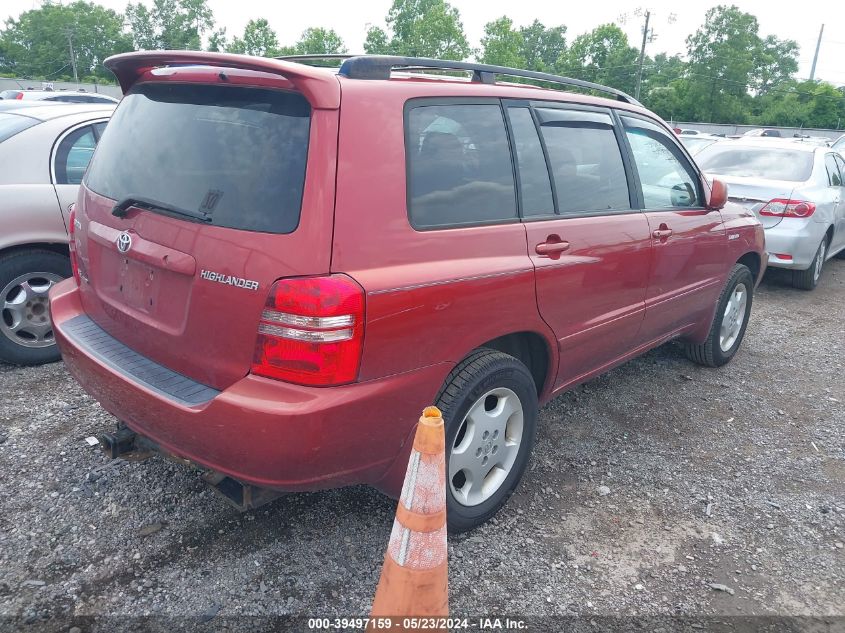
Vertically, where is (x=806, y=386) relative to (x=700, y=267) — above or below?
below

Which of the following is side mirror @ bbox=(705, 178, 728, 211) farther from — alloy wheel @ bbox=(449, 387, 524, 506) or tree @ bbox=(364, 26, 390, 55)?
tree @ bbox=(364, 26, 390, 55)

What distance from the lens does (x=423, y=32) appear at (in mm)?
75750

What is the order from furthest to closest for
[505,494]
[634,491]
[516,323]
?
[634,491] → [505,494] → [516,323]

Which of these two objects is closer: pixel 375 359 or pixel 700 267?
pixel 375 359

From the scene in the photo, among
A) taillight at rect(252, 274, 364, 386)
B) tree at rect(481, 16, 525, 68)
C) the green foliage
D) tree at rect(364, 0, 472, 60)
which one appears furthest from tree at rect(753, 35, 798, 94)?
Result: taillight at rect(252, 274, 364, 386)

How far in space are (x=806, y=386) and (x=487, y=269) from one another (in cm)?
356

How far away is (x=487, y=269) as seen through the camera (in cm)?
253

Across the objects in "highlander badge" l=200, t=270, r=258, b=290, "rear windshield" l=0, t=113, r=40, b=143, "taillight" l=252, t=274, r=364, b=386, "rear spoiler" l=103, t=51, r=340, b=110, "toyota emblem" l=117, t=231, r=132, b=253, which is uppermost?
"rear spoiler" l=103, t=51, r=340, b=110

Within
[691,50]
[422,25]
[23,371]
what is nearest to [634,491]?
[23,371]

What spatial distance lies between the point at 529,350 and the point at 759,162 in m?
6.22

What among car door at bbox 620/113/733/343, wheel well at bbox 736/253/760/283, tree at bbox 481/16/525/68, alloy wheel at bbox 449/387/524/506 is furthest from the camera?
tree at bbox 481/16/525/68

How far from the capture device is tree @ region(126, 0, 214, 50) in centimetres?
8969

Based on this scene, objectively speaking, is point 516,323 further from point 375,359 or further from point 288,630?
point 288,630

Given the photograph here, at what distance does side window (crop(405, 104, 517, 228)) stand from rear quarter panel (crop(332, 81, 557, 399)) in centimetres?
6
